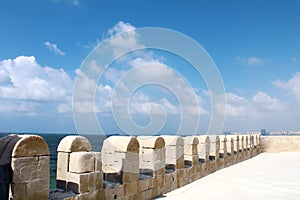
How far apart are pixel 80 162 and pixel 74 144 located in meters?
0.34

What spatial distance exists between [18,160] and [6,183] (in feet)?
1.15

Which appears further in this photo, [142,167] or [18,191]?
[142,167]

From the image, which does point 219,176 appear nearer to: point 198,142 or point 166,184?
point 198,142

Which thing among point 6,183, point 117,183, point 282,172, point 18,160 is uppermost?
point 18,160

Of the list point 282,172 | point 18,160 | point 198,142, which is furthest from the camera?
point 282,172

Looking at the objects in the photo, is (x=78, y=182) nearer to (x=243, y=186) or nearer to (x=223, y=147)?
(x=243, y=186)

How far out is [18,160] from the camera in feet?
12.5

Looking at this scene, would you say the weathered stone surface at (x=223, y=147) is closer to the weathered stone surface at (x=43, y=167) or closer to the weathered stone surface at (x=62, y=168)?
the weathered stone surface at (x=62, y=168)

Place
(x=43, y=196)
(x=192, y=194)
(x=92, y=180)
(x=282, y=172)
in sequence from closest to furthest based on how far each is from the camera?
(x=43, y=196)
(x=92, y=180)
(x=192, y=194)
(x=282, y=172)

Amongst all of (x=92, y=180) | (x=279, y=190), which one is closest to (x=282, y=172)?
(x=279, y=190)

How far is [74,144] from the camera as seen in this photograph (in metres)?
4.91

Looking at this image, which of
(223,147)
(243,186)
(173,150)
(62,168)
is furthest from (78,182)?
(223,147)

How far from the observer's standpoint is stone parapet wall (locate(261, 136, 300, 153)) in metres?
19.5

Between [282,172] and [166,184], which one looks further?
[282,172]
